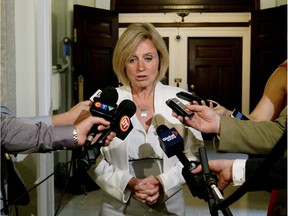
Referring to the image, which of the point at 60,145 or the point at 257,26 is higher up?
the point at 257,26

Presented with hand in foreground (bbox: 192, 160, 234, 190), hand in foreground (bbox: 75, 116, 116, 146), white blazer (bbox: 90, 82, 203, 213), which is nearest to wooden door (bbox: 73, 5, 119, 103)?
white blazer (bbox: 90, 82, 203, 213)

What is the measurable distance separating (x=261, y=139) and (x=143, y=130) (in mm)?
542

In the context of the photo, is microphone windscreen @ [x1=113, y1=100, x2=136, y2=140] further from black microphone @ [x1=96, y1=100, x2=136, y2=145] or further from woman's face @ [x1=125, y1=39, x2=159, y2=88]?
woman's face @ [x1=125, y1=39, x2=159, y2=88]

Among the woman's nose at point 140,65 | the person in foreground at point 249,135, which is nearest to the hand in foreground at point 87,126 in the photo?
the person in foreground at point 249,135

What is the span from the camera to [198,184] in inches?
34.2

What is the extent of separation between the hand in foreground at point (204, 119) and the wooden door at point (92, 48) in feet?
9.08

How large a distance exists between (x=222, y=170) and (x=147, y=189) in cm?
47

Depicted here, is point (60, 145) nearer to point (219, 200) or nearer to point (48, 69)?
point (219, 200)

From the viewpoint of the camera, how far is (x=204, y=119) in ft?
3.60

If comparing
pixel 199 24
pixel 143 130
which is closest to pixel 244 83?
pixel 199 24

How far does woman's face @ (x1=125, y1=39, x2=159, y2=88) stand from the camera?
1462mm

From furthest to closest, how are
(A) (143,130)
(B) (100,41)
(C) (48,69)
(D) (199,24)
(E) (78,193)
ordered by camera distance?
1. (D) (199,24)
2. (B) (100,41)
3. (E) (78,193)
4. (C) (48,69)
5. (A) (143,130)

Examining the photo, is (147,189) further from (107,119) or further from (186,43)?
(186,43)

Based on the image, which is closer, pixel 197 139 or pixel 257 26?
pixel 197 139
